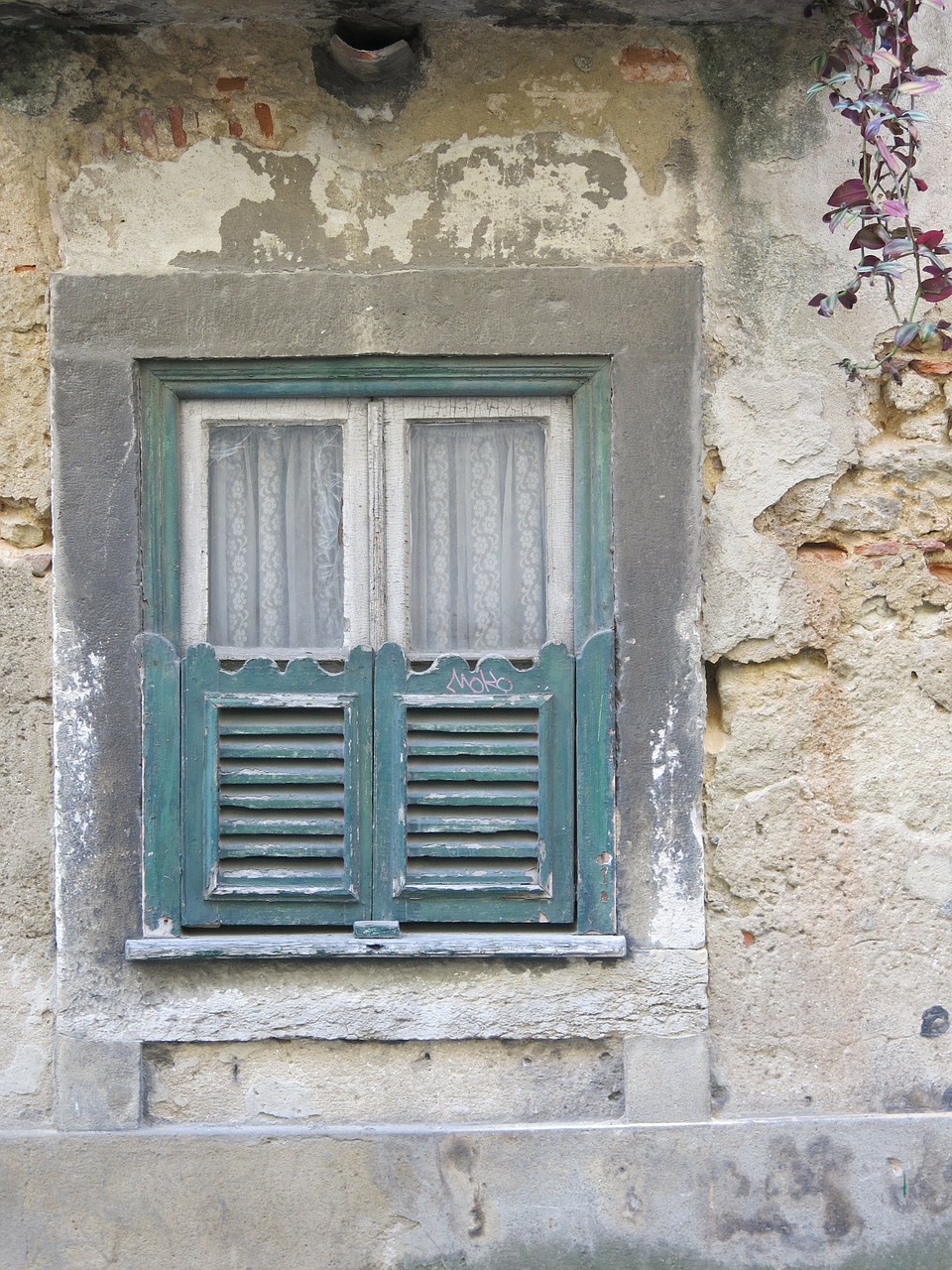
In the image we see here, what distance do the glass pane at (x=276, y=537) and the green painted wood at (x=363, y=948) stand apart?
76 cm

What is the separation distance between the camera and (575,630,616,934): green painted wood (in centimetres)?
297

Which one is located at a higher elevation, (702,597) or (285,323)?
(285,323)

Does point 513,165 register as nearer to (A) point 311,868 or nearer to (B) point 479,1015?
(A) point 311,868

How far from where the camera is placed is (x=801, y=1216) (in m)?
2.88

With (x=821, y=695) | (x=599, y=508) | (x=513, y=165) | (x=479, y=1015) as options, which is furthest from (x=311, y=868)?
(x=513, y=165)

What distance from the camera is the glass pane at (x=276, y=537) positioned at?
10.1 feet

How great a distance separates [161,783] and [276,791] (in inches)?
11.4

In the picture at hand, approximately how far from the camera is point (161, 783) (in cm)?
297

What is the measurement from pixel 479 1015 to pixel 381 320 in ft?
5.77

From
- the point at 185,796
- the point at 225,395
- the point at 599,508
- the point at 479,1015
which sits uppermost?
the point at 225,395

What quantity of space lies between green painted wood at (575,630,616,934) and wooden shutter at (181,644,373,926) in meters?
0.55

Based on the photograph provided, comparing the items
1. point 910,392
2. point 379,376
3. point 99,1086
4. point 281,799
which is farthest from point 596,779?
point 99,1086

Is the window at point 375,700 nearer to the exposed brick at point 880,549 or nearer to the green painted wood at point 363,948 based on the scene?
the green painted wood at point 363,948

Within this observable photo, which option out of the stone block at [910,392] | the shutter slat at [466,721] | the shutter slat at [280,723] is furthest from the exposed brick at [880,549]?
the shutter slat at [280,723]
